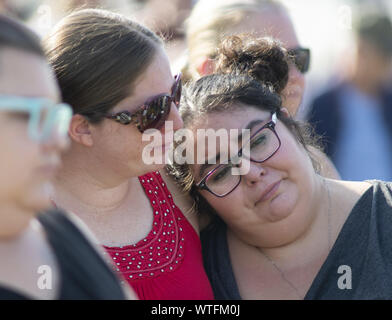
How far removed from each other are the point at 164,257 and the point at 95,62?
0.70m

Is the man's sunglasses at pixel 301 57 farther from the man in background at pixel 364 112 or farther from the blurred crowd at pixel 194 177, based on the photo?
the man in background at pixel 364 112

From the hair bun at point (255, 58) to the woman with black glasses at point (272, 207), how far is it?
0.12m

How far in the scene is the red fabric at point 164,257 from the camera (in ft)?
6.53

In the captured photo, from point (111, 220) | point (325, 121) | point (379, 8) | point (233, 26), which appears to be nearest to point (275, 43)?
point (233, 26)

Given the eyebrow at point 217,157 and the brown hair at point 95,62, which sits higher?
the brown hair at point 95,62

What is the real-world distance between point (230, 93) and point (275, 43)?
1.48 feet

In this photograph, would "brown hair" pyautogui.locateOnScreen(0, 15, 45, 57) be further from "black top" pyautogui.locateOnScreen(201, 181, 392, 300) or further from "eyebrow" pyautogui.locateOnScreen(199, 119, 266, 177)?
"black top" pyautogui.locateOnScreen(201, 181, 392, 300)

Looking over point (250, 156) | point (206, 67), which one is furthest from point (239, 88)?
point (206, 67)

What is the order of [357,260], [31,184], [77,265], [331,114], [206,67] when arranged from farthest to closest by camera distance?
[331,114] → [206,67] → [357,260] → [77,265] → [31,184]

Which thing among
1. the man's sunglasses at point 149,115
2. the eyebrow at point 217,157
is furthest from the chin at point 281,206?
the man's sunglasses at point 149,115

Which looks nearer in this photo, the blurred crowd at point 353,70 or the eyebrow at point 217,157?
the eyebrow at point 217,157

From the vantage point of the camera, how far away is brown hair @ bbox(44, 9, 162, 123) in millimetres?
1936

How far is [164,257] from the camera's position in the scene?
82.5 inches

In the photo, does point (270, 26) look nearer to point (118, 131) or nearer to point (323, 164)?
point (323, 164)
